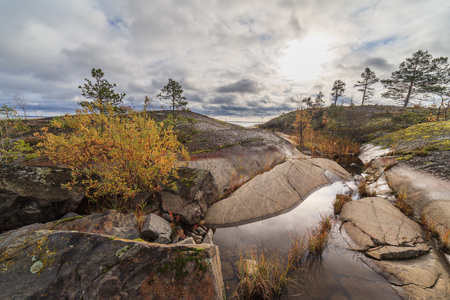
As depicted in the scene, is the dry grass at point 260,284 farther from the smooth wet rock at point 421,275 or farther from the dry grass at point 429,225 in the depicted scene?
the dry grass at point 429,225

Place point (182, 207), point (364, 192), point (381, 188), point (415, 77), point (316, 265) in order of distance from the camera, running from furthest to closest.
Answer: point (415, 77) → point (381, 188) → point (364, 192) → point (182, 207) → point (316, 265)

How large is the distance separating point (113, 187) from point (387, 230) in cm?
907

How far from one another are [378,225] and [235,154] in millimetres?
7294

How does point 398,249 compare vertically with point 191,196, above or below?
below

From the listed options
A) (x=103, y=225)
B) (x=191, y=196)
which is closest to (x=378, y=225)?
(x=191, y=196)

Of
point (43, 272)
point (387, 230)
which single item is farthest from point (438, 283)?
point (43, 272)

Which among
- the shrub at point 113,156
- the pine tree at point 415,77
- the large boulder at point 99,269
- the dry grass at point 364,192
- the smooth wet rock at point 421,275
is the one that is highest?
the pine tree at point 415,77

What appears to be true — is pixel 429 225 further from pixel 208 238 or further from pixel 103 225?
pixel 103 225

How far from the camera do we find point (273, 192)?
820 cm

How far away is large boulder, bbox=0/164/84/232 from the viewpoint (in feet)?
13.6

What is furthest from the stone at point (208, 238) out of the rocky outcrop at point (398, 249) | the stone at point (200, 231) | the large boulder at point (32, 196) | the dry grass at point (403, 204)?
the dry grass at point (403, 204)

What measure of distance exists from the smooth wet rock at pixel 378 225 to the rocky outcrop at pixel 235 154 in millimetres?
4758

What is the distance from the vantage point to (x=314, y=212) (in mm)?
7457

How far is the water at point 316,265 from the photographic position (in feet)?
13.0
